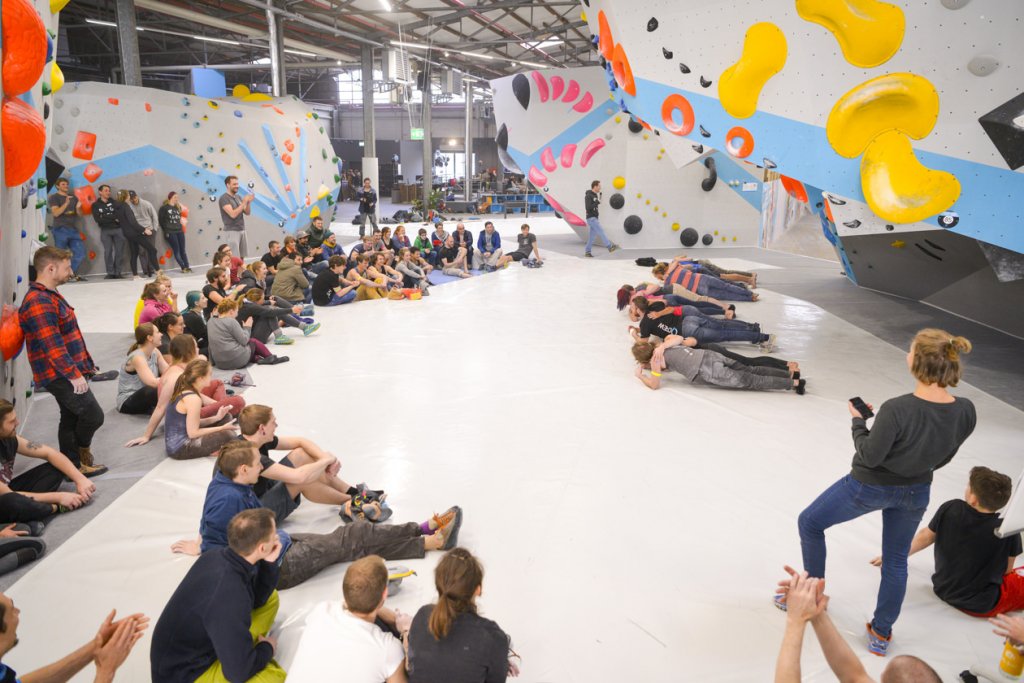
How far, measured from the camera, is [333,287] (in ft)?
31.5

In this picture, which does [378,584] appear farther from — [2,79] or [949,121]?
[949,121]

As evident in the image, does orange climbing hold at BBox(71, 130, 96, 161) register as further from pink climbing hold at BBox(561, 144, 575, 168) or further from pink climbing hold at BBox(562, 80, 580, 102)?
pink climbing hold at BBox(562, 80, 580, 102)

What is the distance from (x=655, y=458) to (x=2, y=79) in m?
4.84

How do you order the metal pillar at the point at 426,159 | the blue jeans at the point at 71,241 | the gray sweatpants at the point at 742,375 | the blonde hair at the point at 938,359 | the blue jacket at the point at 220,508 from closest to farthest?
the blonde hair at the point at 938,359
the blue jacket at the point at 220,508
the gray sweatpants at the point at 742,375
the blue jeans at the point at 71,241
the metal pillar at the point at 426,159

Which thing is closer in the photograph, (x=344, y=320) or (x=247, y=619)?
(x=247, y=619)

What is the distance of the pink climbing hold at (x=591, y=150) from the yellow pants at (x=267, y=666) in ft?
44.1

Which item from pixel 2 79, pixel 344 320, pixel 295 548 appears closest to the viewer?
pixel 295 548

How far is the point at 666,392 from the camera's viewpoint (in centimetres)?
605

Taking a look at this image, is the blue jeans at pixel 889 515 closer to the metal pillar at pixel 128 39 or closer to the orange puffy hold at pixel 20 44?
the orange puffy hold at pixel 20 44

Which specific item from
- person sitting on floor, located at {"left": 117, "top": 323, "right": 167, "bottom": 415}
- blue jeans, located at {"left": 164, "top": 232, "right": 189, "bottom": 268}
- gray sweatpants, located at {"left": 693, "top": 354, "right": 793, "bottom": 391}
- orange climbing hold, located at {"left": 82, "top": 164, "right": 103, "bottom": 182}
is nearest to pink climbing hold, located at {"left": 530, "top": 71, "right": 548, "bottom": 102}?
blue jeans, located at {"left": 164, "top": 232, "right": 189, "bottom": 268}

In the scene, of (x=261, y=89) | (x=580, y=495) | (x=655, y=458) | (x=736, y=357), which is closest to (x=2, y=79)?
(x=580, y=495)

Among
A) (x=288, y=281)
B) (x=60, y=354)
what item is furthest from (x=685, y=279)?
(x=60, y=354)

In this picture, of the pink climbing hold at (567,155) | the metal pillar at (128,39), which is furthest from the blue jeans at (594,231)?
the metal pillar at (128,39)

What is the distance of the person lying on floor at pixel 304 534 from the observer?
303 centimetres
